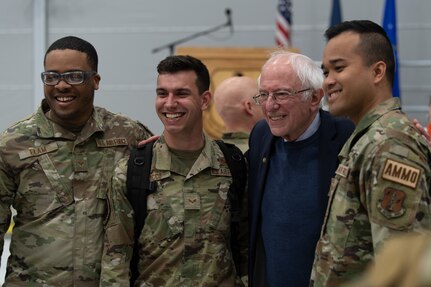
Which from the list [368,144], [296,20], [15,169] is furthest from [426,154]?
[296,20]

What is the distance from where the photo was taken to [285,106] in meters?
2.46

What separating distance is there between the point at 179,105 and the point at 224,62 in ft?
16.2

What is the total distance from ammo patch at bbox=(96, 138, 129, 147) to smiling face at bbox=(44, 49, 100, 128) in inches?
4.0

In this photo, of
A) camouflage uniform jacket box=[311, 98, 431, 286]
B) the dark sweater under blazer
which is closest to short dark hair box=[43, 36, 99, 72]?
the dark sweater under blazer

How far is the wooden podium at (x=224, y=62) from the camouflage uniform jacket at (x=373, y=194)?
521 cm

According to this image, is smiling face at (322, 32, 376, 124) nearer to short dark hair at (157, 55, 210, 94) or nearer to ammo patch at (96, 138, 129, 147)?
short dark hair at (157, 55, 210, 94)

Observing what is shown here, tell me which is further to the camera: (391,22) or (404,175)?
(391,22)

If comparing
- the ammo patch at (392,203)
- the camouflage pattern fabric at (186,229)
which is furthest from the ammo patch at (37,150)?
the ammo patch at (392,203)

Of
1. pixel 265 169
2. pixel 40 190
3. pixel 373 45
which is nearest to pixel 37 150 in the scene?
pixel 40 190

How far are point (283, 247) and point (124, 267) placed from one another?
0.52 metres

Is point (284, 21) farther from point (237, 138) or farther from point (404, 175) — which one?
point (404, 175)

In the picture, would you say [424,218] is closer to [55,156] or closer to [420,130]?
[420,130]

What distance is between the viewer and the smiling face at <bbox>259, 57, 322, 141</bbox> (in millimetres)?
2449

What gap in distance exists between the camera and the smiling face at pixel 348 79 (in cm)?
208
